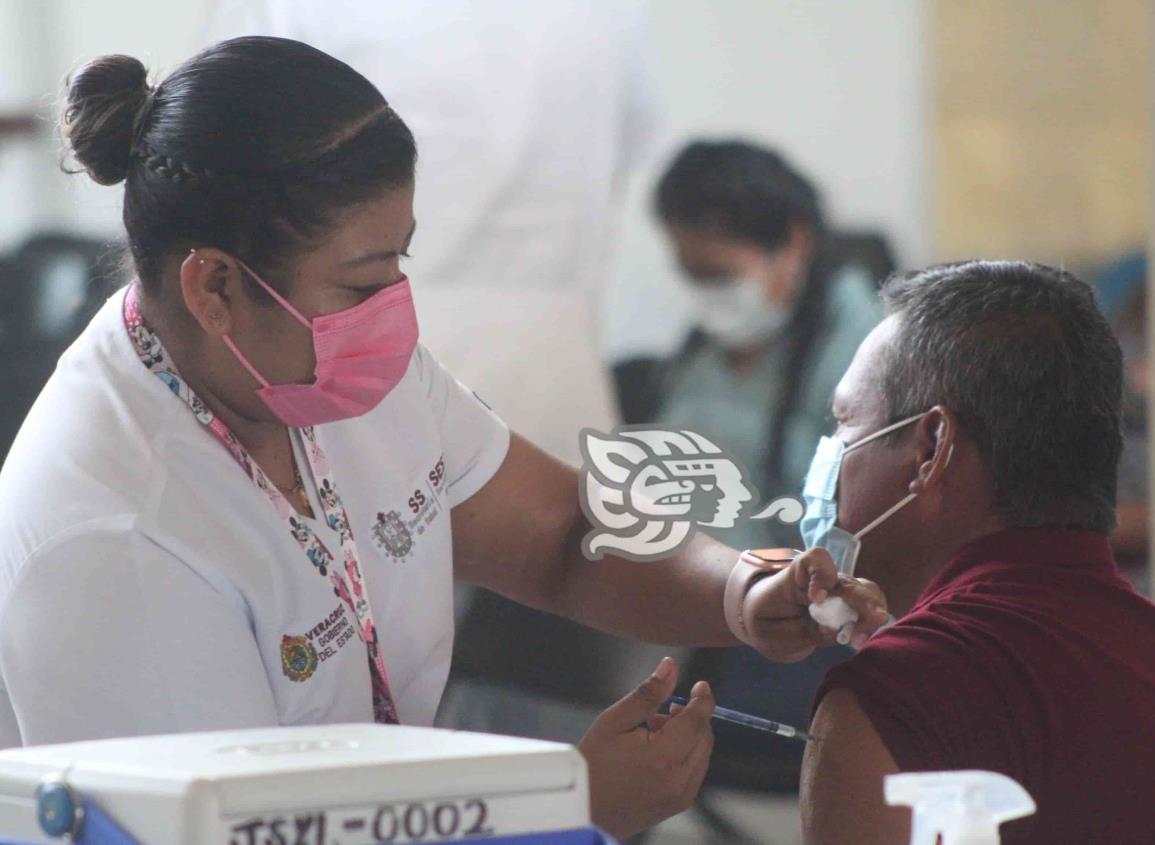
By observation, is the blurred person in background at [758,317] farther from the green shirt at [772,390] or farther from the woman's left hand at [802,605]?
the woman's left hand at [802,605]

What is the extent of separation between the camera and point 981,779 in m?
0.93

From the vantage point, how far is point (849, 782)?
126 cm

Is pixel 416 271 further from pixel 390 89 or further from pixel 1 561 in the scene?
pixel 1 561

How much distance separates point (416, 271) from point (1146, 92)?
5.33 feet

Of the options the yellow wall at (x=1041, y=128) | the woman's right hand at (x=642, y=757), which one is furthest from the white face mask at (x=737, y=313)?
the woman's right hand at (x=642, y=757)

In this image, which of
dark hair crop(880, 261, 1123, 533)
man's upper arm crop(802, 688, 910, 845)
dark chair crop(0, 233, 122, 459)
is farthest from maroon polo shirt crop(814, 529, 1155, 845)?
dark chair crop(0, 233, 122, 459)

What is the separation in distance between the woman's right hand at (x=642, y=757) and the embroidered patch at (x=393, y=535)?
35 cm

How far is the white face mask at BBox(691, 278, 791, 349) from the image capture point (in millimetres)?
2734

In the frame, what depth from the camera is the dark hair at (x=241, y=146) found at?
1.32 metres

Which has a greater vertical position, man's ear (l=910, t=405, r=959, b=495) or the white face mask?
man's ear (l=910, t=405, r=959, b=495)

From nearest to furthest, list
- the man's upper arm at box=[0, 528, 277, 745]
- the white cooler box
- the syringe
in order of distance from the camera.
→ the white cooler box
the man's upper arm at box=[0, 528, 277, 745]
the syringe

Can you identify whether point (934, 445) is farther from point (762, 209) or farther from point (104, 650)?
point (762, 209)

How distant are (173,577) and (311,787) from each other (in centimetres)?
45
